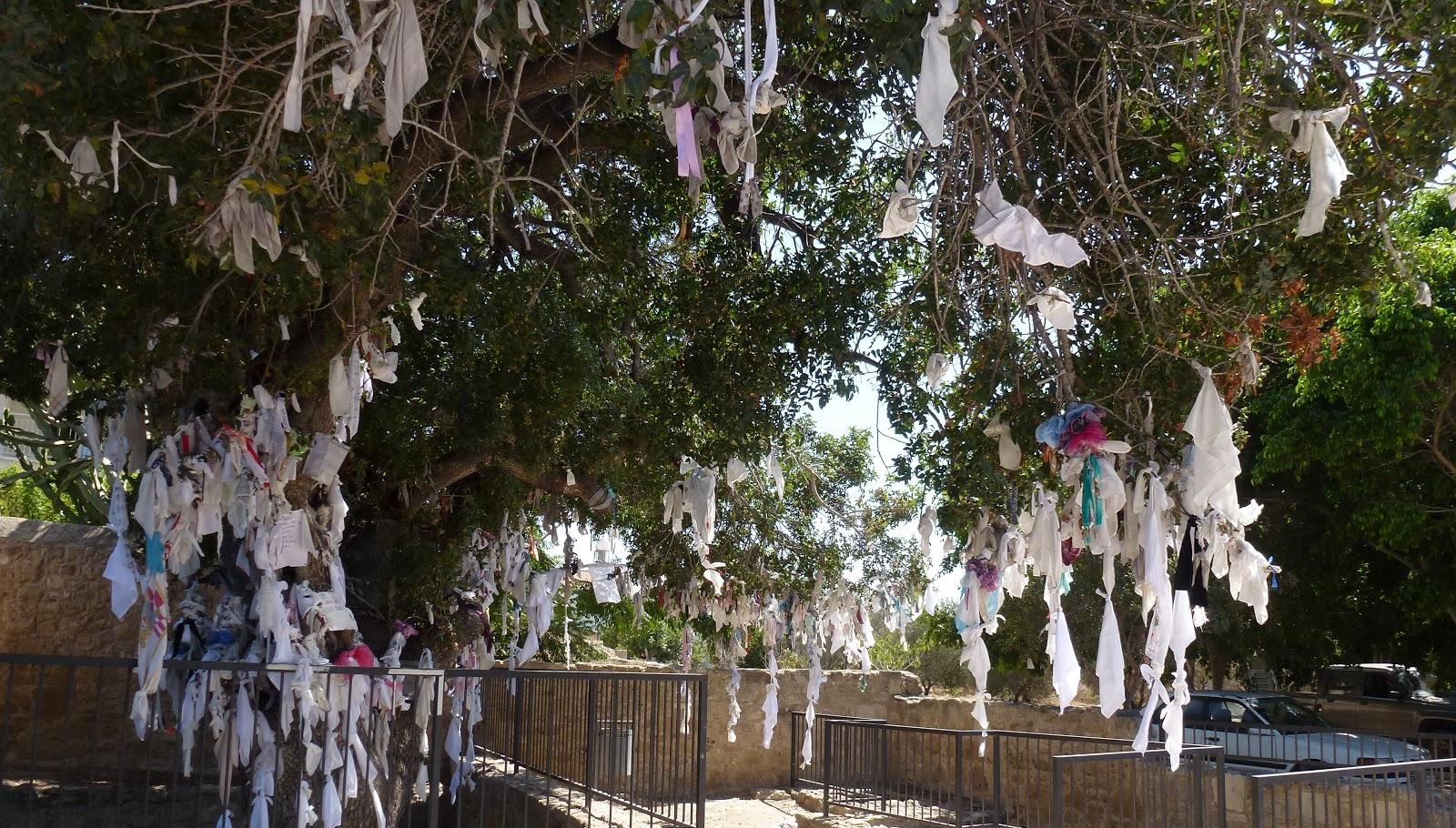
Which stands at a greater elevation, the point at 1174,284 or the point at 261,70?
the point at 261,70

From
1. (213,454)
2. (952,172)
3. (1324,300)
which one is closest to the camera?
(952,172)

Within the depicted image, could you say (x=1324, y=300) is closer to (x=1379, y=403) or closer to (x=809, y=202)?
(x=809, y=202)

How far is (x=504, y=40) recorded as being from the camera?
4.14 metres

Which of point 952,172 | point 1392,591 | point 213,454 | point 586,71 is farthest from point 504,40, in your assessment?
point 1392,591

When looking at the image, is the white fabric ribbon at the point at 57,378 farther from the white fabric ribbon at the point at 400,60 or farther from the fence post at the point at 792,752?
the fence post at the point at 792,752

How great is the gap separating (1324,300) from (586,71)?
3.93 meters

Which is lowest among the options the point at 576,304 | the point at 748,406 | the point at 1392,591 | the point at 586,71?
the point at 1392,591

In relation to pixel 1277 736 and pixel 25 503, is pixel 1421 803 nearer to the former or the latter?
pixel 1277 736

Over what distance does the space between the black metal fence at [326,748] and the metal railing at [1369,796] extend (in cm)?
351

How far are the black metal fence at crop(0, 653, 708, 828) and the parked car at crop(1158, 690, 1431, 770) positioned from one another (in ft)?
21.8

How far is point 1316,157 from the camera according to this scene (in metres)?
4.43

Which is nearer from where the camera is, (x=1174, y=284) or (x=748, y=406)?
(x=1174, y=284)

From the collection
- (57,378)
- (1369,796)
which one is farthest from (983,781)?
(57,378)

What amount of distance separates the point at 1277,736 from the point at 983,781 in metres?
3.53
